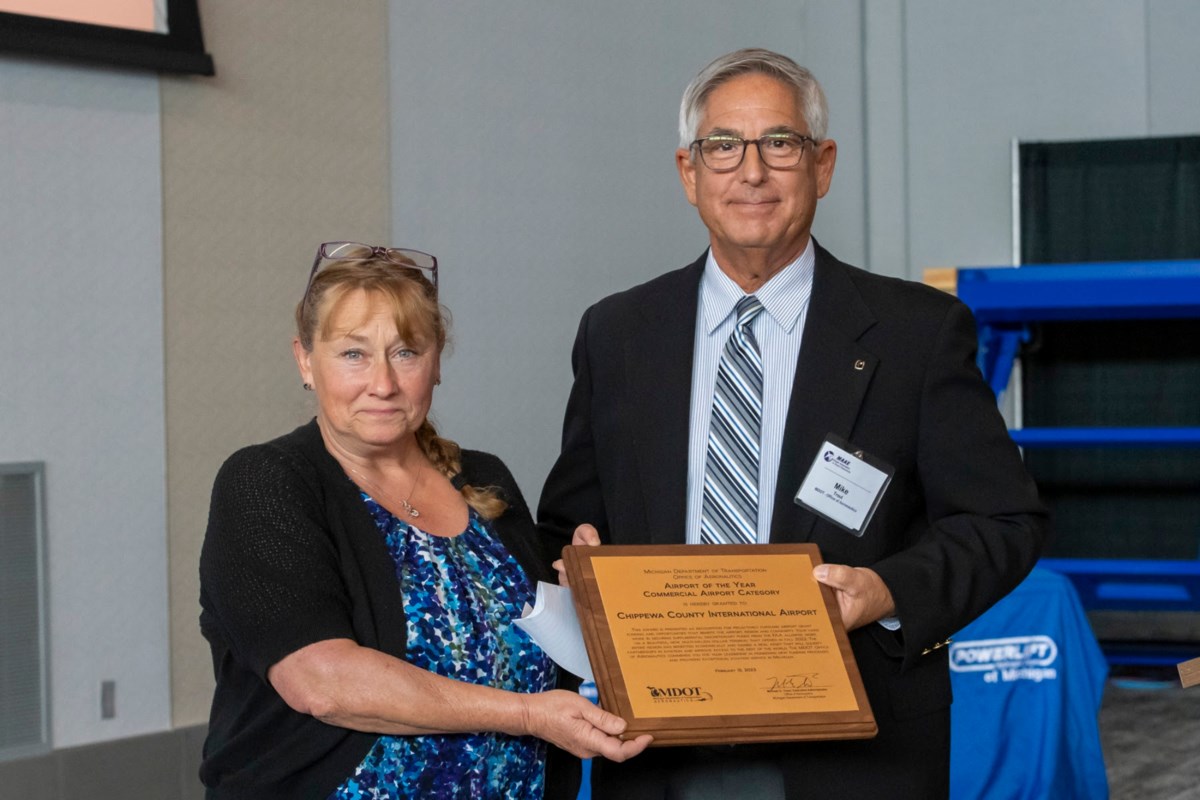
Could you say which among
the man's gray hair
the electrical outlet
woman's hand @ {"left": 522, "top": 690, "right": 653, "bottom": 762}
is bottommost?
the electrical outlet

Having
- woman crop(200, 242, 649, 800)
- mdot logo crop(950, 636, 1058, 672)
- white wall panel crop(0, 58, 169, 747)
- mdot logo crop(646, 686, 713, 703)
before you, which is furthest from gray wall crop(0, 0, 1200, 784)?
mdot logo crop(950, 636, 1058, 672)

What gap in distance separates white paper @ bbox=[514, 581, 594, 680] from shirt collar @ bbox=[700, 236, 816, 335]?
505mm

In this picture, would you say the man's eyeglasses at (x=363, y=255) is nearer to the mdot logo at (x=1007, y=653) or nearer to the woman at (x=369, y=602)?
the woman at (x=369, y=602)

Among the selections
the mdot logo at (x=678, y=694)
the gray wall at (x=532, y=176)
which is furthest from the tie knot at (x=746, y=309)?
the gray wall at (x=532, y=176)

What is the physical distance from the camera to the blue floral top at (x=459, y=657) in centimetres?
161

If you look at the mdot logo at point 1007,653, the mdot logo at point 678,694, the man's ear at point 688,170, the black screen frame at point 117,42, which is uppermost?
the black screen frame at point 117,42

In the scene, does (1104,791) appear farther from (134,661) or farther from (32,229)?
(32,229)

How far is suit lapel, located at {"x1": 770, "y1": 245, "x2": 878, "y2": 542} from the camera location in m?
1.84

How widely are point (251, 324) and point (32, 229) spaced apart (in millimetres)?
763

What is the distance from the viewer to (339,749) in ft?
5.22

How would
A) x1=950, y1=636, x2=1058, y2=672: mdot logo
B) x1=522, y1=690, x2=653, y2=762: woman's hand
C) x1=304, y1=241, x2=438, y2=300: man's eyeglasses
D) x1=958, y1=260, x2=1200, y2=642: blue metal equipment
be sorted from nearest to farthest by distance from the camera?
x1=522, y1=690, x2=653, y2=762: woman's hand
x1=304, y1=241, x2=438, y2=300: man's eyeglasses
x1=950, y1=636, x2=1058, y2=672: mdot logo
x1=958, y1=260, x2=1200, y2=642: blue metal equipment

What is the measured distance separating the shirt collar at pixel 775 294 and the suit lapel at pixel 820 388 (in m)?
0.03

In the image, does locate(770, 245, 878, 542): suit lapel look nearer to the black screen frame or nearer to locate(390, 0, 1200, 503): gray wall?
the black screen frame

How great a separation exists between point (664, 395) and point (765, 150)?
38 cm
